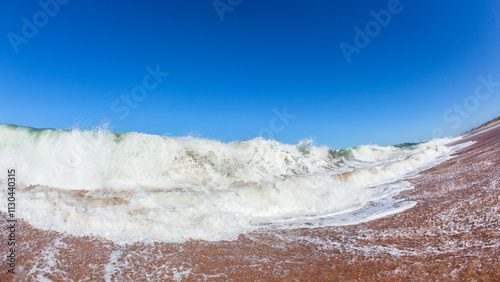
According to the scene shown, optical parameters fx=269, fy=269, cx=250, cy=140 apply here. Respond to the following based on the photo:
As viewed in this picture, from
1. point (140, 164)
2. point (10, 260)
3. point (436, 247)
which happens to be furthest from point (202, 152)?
point (436, 247)

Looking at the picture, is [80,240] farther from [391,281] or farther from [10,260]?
[391,281]

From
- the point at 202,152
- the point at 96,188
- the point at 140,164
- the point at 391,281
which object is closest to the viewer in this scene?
the point at 391,281

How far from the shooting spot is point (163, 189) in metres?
11.5

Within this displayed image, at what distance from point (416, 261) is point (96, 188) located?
37.3ft

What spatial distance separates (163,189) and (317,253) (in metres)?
7.94

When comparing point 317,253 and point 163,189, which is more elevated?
point 163,189

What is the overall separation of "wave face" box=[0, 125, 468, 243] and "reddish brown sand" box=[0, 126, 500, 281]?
895 millimetres

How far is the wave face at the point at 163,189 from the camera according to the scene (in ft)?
23.1

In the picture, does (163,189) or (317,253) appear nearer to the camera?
(317,253)

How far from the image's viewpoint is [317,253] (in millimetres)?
5391

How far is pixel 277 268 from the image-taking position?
465 centimetres

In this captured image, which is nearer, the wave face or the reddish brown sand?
the reddish brown sand

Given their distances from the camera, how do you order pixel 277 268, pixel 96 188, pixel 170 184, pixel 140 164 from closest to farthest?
pixel 277 268 < pixel 96 188 < pixel 170 184 < pixel 140 164

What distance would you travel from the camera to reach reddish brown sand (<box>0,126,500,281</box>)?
4.09 meters
